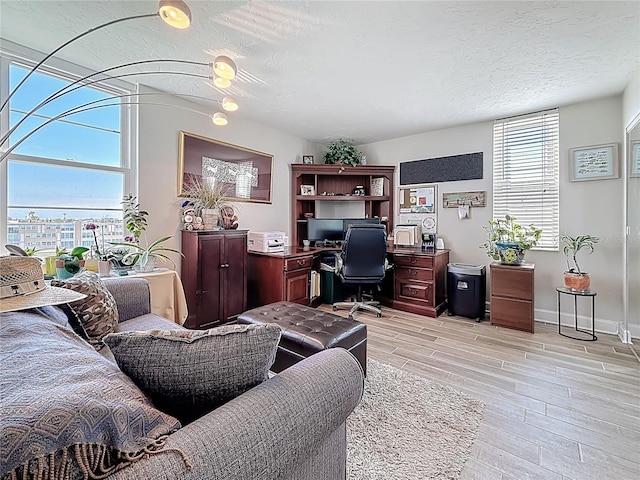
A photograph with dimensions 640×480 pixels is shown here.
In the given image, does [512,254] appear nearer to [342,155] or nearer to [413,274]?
[413,274]

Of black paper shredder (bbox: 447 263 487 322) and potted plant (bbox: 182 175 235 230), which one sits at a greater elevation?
potted plant (bbox: 182 175 235 230)

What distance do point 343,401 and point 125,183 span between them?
9.48 feet

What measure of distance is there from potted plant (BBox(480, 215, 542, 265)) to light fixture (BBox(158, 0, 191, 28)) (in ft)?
11.4

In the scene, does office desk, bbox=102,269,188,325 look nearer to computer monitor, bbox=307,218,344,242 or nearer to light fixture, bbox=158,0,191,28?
light fixture, bbox=158,0,191,28

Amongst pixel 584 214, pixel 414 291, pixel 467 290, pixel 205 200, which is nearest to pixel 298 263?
pixel 205 200

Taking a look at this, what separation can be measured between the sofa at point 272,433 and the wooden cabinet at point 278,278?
7.74 ft

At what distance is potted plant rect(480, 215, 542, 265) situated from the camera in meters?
3.26

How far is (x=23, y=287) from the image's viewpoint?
45.3 inches

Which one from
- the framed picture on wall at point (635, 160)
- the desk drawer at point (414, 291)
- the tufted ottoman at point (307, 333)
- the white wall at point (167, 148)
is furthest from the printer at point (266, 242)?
the framed picture on wall at point (635, 160)

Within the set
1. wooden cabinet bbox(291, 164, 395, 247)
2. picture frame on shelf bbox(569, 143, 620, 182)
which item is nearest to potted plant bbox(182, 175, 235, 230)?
wooden cabinet bbox(291, 164, 395, 247)

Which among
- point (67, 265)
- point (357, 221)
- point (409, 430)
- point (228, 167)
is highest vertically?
point (228, 167)

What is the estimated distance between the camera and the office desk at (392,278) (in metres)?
3.44

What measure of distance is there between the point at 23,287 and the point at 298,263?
102 inches

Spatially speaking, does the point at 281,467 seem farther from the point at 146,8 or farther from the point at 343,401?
the point at 146,8
